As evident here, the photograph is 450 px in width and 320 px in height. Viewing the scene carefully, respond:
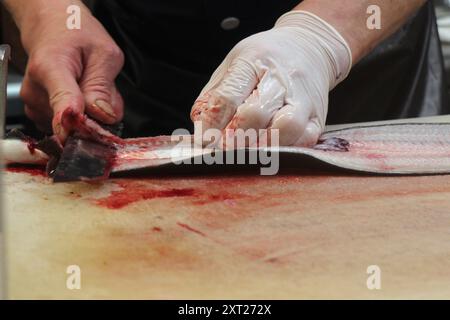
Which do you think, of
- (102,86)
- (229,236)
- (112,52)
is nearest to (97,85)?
(102,86)

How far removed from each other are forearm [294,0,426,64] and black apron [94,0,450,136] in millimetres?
365

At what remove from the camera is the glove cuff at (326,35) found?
1778 mm

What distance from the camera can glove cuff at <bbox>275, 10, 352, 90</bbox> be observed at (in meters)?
1.78

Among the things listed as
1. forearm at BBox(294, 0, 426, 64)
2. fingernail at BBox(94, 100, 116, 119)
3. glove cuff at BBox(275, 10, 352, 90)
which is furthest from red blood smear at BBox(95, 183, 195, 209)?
forearm at BBox(294, 0, 426, 64)

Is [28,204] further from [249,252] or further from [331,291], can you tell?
[331,291]

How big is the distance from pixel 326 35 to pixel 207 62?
1.94 ft

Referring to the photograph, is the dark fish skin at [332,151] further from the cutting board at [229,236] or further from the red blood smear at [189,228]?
the red blood smear at [189,228]

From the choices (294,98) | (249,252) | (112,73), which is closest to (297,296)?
(249,252)

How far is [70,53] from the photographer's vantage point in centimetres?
185

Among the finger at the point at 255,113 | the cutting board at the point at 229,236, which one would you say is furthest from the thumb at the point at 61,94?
the finger at the point at 255,113

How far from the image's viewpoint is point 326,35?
1793 millimetres

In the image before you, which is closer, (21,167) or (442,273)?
(442,273)

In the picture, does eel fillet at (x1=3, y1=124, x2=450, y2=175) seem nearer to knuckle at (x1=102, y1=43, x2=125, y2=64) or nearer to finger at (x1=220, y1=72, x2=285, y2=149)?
finger at (x1=220, y1=72, x2=285, y2=149)

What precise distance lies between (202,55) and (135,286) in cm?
142
